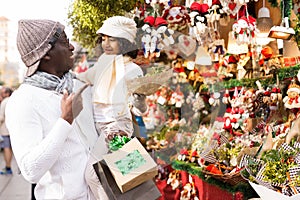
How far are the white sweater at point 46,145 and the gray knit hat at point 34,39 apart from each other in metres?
0.12

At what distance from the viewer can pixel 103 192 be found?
82.4 inches

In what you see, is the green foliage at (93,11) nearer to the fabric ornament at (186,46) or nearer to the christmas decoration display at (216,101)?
the christmas decoration display at (216,101)

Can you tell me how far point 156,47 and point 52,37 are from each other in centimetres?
101

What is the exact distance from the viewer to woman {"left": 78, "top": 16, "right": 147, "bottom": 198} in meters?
2.22

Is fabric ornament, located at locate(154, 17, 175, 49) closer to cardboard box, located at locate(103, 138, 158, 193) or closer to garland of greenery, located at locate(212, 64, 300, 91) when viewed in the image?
garland of greenery, located at locate(212, 64, 300, 91)

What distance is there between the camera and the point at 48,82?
2033mm

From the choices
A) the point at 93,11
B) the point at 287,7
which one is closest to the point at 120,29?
the point at 93,11

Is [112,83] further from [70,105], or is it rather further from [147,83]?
[70,105]

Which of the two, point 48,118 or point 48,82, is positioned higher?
point 48,82

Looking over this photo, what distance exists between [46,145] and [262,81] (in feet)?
9.16

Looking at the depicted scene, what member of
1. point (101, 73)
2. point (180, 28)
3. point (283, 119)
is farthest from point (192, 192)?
point (101, 73)

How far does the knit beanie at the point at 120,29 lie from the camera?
2.50 metres

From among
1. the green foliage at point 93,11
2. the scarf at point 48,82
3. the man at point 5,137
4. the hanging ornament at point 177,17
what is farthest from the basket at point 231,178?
the man at point 5,137

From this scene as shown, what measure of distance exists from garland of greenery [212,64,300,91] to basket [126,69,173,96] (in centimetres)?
135
